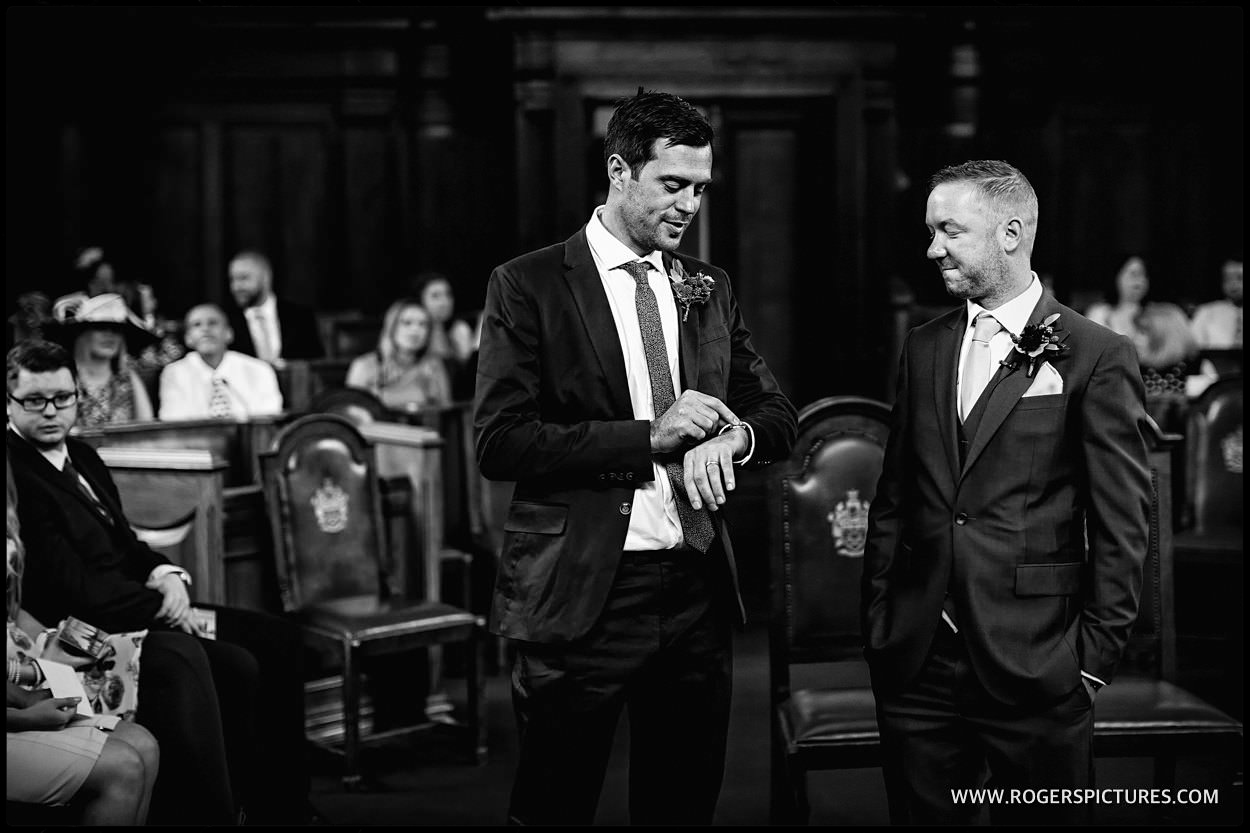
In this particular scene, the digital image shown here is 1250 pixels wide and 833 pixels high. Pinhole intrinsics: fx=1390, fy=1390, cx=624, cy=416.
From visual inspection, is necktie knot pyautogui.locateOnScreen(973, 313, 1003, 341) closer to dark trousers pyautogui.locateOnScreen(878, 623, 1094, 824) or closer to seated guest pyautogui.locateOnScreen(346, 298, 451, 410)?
dark trousers pyautogui.locateOnScreen(878, 623, 1094, 824)

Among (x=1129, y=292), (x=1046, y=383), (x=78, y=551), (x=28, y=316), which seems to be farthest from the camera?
(x=1129, y=292)

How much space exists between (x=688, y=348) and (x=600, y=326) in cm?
15

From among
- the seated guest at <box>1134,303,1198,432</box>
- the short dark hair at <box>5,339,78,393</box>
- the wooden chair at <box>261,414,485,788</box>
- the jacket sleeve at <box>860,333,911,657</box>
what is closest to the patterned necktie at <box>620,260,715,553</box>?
the jacket sleeve at <box>860,333,911,657</box>

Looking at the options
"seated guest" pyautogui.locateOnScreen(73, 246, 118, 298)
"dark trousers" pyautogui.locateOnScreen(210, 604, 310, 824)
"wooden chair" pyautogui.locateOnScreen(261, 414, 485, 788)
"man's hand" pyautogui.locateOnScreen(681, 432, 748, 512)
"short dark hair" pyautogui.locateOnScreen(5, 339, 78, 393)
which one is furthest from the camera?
"seated guest" pyautogui.locateOnScreen(73, 246, 118, 298)

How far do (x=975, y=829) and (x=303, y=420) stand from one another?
2523 mm

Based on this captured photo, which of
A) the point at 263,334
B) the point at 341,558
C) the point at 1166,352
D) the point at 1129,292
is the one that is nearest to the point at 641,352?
the point at 341,558

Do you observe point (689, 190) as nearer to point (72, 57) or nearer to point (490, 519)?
point (490, 519)

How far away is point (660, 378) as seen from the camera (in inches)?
86.4

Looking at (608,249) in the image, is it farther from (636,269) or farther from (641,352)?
(641,352)

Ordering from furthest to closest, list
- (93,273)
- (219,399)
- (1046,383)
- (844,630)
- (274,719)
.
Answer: (93,273) < (219,399) < (274,719) < (844,630) < (1046,383)

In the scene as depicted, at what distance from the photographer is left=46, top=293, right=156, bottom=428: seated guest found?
5.21 meters

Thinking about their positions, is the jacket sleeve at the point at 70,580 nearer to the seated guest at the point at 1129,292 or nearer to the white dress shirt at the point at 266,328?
the white dress shirt at the point at 266,328

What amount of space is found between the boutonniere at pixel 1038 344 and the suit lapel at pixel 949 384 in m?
0.11

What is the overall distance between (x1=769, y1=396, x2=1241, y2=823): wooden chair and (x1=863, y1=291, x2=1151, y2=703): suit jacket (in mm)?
718
